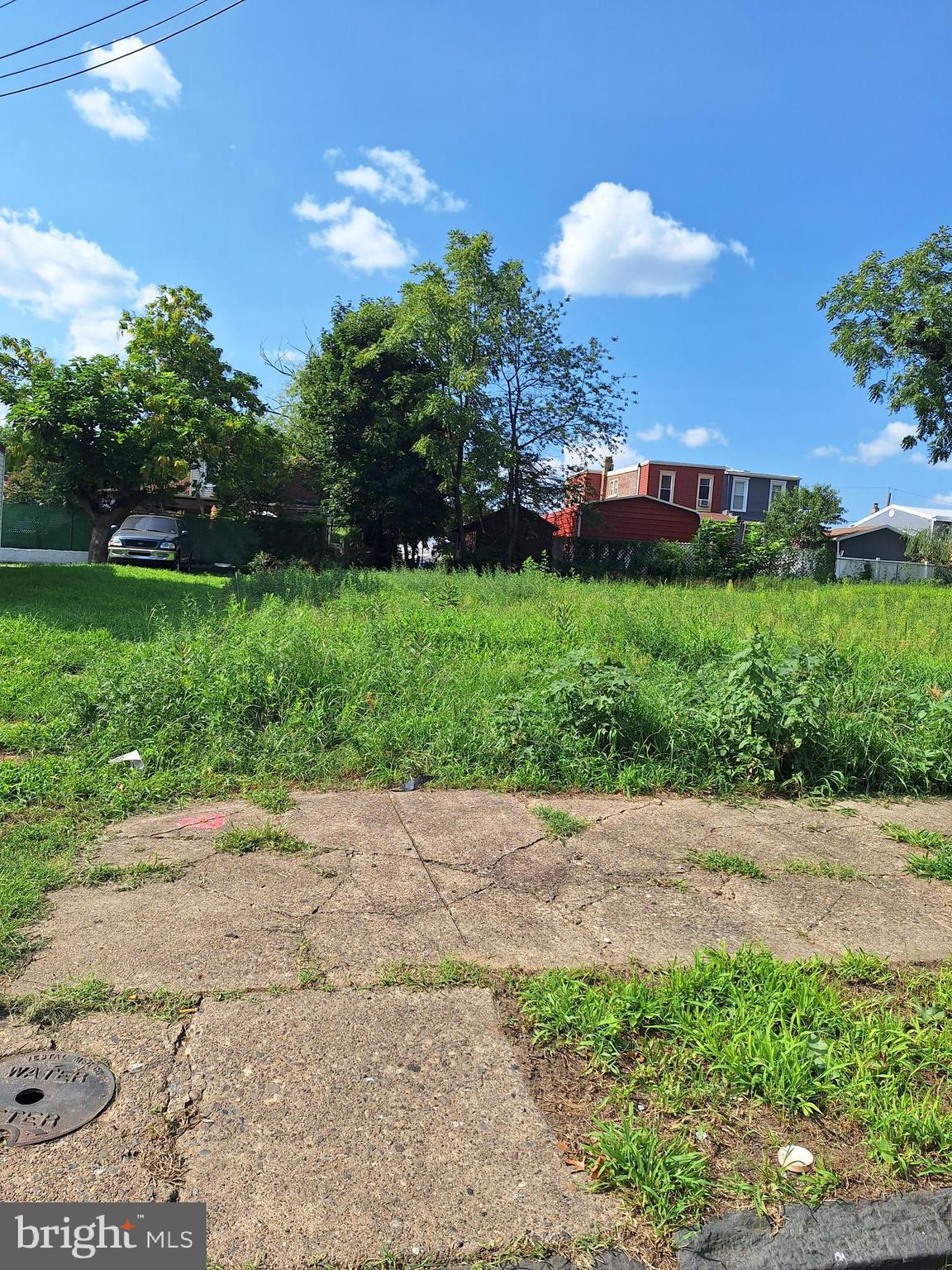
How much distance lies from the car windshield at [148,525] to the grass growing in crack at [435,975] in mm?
20126

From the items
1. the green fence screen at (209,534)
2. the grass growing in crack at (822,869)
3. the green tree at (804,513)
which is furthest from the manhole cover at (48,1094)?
the green tree at (804,513)

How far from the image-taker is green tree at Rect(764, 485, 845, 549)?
39.1 m

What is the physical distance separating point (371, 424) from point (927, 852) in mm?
25197

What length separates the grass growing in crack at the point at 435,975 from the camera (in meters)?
2.68

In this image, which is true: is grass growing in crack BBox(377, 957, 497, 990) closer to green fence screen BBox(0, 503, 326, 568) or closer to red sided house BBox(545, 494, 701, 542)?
green fence screen BBox(0, 503, 326, 568)

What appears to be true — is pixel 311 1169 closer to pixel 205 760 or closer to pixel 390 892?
pixel 390 892

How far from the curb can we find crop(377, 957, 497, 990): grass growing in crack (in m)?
1.08

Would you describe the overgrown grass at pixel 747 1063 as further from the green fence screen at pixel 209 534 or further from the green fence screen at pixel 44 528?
the green fence screen at pixel 44 528

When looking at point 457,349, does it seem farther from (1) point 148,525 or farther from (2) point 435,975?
(2) point 435,975

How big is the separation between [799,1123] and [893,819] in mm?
2908

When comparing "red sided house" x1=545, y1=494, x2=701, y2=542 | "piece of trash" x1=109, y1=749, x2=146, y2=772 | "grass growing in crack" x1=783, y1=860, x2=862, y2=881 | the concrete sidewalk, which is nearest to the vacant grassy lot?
"piece of trash" x1=109, y1=749, x2=146, y2=772

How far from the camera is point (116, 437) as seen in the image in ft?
53.9

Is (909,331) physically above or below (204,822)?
above

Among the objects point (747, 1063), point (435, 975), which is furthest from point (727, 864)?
point (435, 975)
